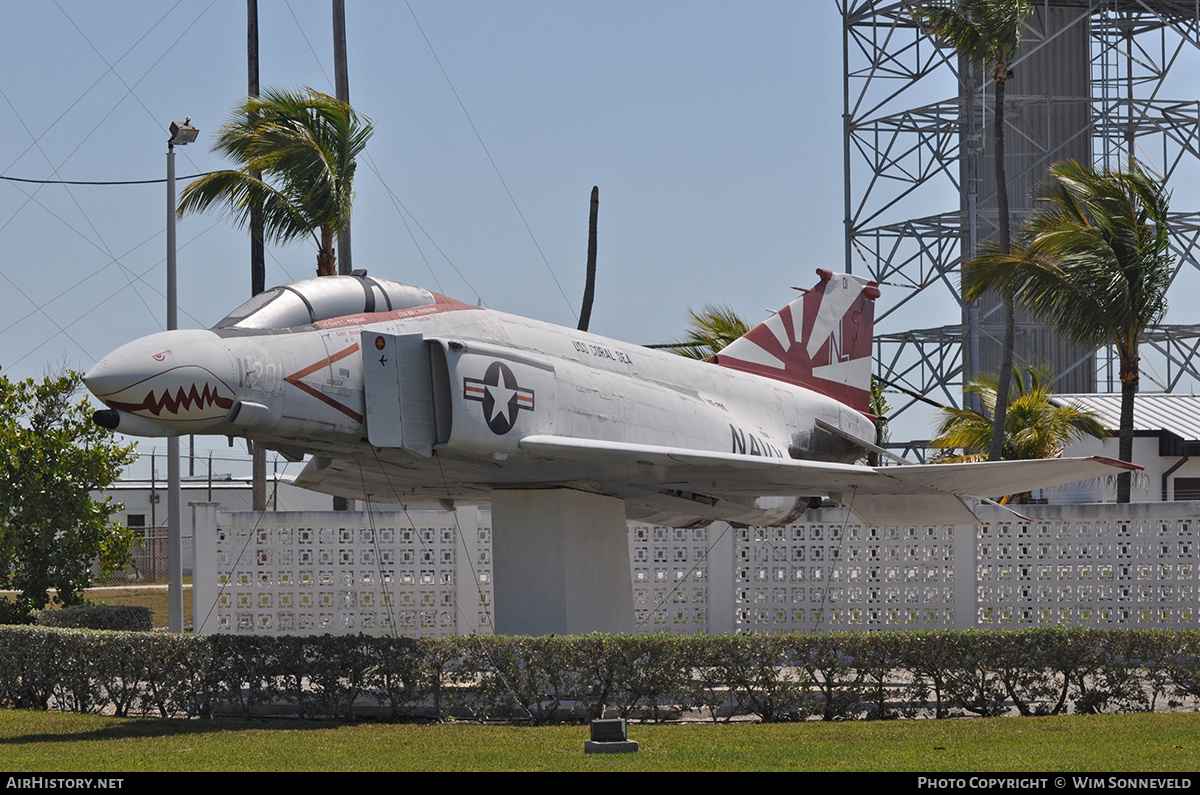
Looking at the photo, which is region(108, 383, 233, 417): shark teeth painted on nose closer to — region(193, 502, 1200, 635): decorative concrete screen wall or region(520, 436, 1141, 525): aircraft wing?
region(520, 436, 1141, 525): aircraft wing

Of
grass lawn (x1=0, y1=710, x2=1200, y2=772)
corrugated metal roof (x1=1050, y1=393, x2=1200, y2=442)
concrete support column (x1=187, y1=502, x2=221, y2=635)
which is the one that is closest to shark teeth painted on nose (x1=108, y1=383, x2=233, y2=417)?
grass lawn (x1=0, y1=710, x2=1200, y2=772)

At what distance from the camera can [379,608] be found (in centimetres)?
2083

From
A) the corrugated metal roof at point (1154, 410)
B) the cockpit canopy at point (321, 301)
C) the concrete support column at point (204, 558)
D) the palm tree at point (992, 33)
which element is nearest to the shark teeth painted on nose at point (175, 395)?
the cockpit canopy at point (321, 301)

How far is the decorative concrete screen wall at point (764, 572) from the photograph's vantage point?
20.4 meters

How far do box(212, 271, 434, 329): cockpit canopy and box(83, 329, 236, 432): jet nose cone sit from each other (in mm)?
764

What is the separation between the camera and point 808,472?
562 inches

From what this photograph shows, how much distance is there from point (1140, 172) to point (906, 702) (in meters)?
14.4

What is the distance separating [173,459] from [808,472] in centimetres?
1154

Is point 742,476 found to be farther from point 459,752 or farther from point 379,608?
point 379,608

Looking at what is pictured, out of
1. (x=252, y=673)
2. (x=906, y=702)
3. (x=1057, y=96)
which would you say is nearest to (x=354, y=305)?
(x=252, y=673)

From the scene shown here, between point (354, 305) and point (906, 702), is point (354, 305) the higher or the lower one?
the higher one

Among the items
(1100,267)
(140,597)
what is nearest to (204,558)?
(1100,267)

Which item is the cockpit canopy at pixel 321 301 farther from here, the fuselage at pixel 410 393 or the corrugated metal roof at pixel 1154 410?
the corrugated metal roof at pixel 1154 410

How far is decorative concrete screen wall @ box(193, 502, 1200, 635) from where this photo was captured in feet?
66.8
